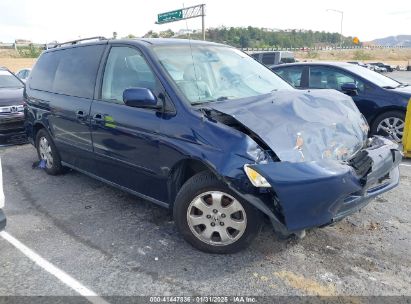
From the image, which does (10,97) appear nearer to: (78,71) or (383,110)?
(78,71)

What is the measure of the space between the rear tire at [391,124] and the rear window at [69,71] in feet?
15.8

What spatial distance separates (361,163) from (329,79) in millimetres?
4604

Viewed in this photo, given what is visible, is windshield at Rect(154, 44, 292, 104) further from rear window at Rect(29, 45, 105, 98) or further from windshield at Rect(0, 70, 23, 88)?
windshield at Rect(0, 70, 23, 88)

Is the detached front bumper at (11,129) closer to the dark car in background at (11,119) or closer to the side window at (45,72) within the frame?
the dark car in background at (11,119)

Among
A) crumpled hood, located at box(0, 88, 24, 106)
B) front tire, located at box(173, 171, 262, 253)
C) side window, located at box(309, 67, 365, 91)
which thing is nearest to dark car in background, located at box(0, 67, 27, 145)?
crumpled hood, located at box(0, 88, 24, 106)

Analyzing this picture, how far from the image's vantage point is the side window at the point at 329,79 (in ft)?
23.4

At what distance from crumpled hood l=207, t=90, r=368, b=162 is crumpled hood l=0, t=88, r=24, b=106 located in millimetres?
5565

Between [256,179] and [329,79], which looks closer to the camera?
[256,179]

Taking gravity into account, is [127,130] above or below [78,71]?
below

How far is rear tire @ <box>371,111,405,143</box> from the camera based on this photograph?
657cm

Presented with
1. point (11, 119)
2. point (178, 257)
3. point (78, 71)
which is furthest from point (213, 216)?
point (11, 119)

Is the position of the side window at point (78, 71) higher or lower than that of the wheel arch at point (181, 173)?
higher

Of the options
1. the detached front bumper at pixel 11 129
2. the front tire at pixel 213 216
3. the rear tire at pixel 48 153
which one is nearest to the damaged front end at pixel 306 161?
the front tire at pixel 213 216

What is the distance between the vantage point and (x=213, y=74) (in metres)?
3.95
